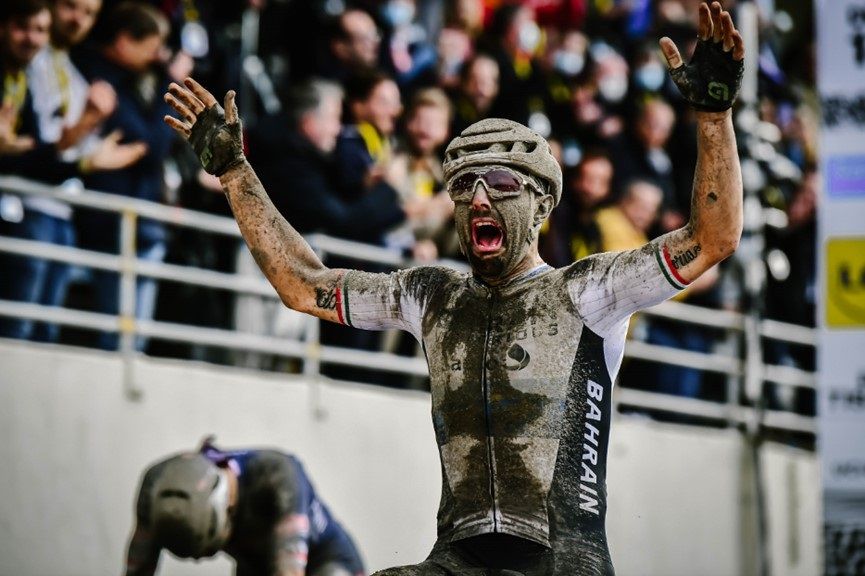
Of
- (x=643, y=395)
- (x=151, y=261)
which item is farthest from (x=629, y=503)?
(x=151, y=261)

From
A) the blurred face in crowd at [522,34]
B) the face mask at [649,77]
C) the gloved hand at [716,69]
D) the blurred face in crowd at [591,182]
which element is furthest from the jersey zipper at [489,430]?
the face mask at [649,77]

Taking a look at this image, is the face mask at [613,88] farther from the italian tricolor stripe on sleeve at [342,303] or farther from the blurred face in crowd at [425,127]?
the italian tricolor stripe on sleeve at [342,303]

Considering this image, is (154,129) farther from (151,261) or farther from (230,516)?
(230,516)

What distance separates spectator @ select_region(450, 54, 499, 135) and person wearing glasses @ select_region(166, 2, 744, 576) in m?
6.06

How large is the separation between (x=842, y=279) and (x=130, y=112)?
3806 mm

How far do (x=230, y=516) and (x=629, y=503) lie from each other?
14.2 feet

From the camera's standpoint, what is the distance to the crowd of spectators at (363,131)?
9.26m

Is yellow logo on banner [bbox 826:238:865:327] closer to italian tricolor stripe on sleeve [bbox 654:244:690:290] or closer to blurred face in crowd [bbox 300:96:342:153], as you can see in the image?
blurred face in crowd [bbox 300:96:342:153]

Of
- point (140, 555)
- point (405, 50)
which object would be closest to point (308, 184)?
point (405, 50)

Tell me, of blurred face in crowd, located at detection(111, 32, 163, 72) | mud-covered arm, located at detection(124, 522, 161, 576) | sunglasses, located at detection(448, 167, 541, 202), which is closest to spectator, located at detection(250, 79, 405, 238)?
blurred face in crowd, located at detection(111, 32, 163, 72)

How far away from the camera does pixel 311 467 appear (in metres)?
10.8

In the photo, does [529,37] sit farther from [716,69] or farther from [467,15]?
[716,69]

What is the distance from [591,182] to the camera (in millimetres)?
12039

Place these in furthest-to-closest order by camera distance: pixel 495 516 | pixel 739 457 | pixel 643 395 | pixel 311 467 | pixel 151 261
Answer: pixel 739 457
pixel 643 395
pixel 311 467
pixel 151 261
pixel 495 516
